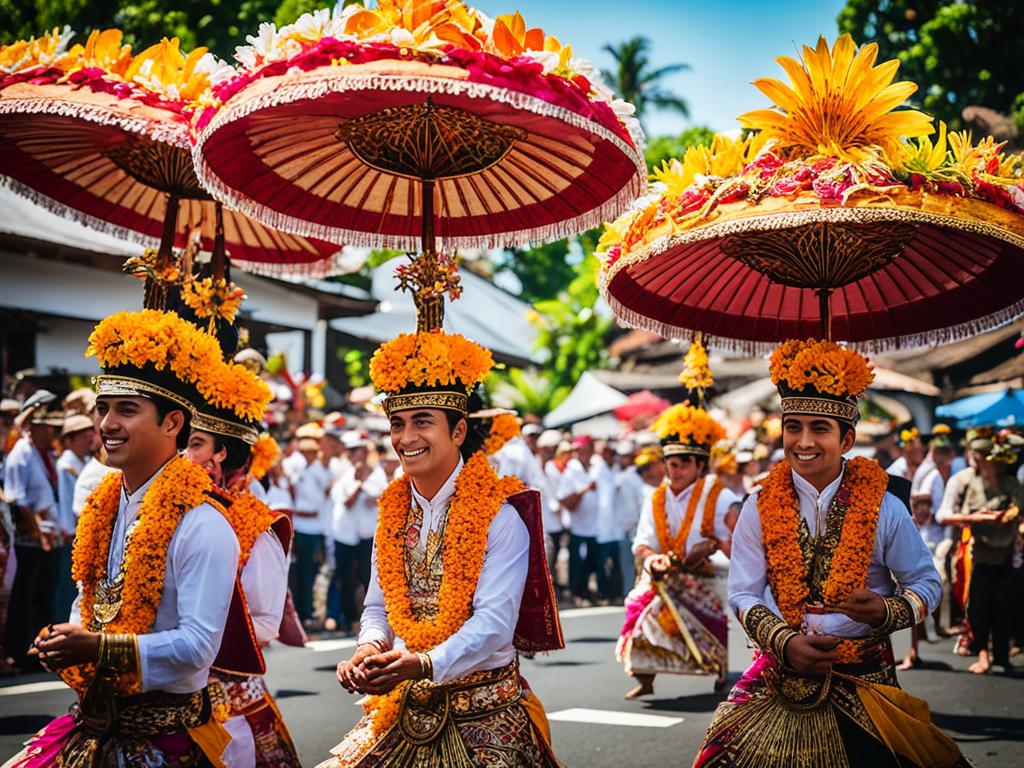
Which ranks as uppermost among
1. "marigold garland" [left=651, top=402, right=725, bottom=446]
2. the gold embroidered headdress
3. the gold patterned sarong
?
"marigold garland" [left=651, top=402, right=725, bottom=446]

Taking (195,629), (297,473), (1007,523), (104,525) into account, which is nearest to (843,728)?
(195,629)

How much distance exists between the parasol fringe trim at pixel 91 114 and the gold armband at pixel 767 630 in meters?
3.17

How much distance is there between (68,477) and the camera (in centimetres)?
999

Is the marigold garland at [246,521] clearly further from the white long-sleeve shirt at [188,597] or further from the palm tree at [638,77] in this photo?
the palm tree at [638,77]

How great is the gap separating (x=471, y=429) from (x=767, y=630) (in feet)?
4.99

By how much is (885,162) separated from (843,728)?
235 cm

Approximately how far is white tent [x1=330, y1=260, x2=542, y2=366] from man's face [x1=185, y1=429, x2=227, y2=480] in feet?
61.1

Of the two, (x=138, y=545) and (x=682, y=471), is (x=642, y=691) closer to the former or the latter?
(x=682, y=471)

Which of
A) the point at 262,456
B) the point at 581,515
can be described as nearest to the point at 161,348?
the point at 262,456

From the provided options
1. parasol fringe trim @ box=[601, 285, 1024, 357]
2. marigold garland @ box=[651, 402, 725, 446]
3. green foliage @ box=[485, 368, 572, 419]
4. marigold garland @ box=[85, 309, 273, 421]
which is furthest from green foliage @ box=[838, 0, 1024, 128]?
marigold garland @ box=[85, 309, 273, 421]

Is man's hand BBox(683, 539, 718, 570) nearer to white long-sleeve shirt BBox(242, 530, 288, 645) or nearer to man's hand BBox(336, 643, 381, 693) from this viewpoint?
white long-sleeve shirt BBox(242, 530, 288, 645)

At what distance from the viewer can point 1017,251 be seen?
5.01 metres

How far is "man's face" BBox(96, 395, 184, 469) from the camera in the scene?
3756 millimetres

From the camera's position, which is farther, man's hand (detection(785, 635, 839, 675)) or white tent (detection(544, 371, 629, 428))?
white tent (detection(544, 371, 629, 428))
